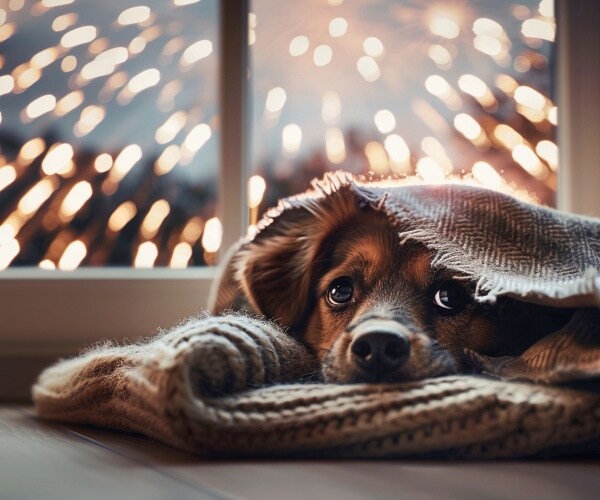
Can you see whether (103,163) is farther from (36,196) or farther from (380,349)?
(380,349)

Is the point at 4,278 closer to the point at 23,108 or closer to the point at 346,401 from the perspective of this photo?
the point at 23,108

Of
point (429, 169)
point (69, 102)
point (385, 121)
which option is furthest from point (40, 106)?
point (429, 169)

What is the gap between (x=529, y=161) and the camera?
1525mm

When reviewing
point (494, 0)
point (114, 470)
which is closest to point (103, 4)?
point (494, 0)

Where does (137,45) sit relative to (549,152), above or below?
above

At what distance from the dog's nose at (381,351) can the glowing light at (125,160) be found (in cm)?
92

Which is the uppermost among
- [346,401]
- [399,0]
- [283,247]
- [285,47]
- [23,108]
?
[399,0]

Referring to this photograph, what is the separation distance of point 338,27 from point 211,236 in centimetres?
57

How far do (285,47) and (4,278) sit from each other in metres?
0.82

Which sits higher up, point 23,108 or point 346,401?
point 23,108

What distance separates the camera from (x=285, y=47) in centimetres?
157

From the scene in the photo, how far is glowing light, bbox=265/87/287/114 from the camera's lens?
157 cm

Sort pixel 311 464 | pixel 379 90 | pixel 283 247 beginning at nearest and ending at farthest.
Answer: pixel 311 464
pixel 283 247
pixel 379 90

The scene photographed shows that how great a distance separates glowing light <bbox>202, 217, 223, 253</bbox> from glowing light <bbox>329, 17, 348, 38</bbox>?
52 centimetres
